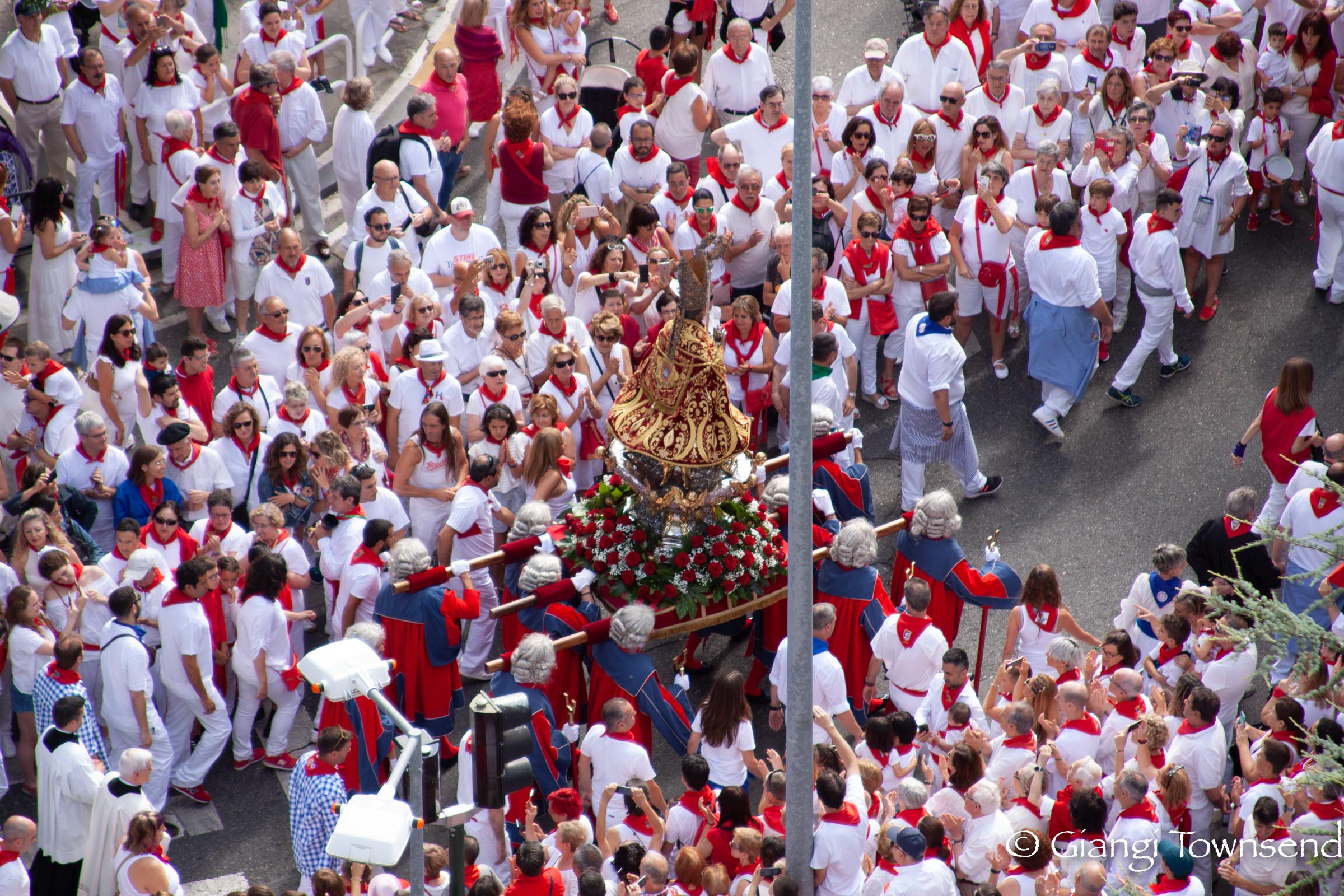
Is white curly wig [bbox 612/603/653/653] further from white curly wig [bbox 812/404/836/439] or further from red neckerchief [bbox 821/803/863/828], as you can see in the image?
white curly wig [bbox 812/404/836/439]

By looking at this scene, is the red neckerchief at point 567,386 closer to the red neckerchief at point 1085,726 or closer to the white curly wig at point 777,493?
the white curly wig at point 777,493

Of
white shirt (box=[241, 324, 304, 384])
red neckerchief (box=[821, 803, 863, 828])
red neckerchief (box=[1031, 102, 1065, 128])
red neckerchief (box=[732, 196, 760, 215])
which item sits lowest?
red neckerchief (box=[821, 803, 863, 828])

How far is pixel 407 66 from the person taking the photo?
60.3ft

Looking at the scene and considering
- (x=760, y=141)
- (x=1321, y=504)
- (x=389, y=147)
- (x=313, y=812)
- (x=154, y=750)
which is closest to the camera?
(x=313, y=812)

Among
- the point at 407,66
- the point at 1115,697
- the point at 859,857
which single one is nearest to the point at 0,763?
the point at 859,857

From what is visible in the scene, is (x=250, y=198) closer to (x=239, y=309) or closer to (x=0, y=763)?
(x=239, y=309)

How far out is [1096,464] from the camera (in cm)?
1437

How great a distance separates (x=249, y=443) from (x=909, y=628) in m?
4.75

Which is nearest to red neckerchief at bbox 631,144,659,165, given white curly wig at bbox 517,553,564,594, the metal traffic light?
white curly wig at bbox 517,553,564,594

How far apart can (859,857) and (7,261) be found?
8.60m

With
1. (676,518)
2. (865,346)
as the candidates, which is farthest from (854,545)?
(865,346)

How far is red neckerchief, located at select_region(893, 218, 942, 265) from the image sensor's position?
47.0 feet

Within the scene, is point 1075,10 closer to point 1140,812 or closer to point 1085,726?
point 1085,726

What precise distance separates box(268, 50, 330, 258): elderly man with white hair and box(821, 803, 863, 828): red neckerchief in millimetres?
8413
